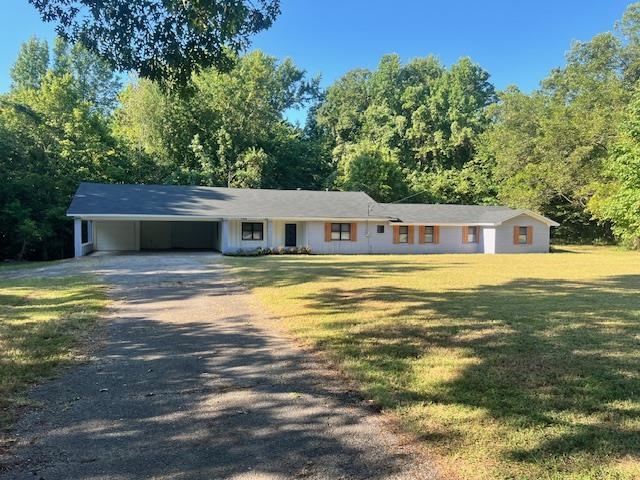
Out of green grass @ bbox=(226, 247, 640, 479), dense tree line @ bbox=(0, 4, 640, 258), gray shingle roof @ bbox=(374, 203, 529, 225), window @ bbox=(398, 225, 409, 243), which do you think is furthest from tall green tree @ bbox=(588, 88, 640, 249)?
green grass @ bbox=(226, 247, 640, 479)

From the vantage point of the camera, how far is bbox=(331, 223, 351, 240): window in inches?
1109

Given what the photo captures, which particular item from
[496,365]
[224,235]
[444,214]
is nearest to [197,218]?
[224,235]

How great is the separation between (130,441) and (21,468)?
0.69m

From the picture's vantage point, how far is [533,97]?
42500mm

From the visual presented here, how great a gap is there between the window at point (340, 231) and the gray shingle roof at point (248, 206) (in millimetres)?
727

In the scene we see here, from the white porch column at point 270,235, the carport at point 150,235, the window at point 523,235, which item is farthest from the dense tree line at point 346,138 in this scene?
the white porch column at point 270,235

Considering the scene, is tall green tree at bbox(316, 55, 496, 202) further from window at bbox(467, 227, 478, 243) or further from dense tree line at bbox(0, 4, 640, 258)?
window at bbox(467, 227, 478, 243)

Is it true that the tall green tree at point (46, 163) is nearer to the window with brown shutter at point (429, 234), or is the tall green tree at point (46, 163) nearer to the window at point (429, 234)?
the window with brown shutter at point (429, 234)

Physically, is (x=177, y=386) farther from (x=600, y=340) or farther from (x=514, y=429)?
(x=600, y=340)

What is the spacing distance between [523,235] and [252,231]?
1644cm

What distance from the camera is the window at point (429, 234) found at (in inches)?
1185

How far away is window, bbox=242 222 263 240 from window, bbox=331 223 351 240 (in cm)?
400

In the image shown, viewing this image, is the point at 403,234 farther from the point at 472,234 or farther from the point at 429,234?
the point at 472,234

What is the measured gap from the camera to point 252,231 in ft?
88.9
